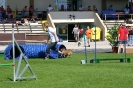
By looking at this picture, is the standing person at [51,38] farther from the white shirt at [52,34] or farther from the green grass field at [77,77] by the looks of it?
the green grass field at [77,77]

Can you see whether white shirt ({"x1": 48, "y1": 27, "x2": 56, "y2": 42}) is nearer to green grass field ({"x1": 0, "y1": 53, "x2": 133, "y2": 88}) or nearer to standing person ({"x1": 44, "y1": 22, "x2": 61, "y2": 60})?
standing person ({"x1": 44, "y1": 22, "x2": 61, "y2": 60})

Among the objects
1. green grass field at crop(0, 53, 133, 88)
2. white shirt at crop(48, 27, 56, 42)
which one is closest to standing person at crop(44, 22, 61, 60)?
white shirt at crop(48, 27, 56, 42)

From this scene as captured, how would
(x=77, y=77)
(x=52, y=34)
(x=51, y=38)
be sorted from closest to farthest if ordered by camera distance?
1. (x=77, y=77)
2. (x=52, y=34)
3. (x=51, y=38)

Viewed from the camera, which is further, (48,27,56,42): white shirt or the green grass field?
(48,27,56,42): white shirt

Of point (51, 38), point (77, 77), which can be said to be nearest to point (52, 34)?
point (51, 38)

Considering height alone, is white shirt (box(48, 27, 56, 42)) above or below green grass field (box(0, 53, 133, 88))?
above

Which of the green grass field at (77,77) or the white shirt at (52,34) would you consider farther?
the white shirt at (52,34)

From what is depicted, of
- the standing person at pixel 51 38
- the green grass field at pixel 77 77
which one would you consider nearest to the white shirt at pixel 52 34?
the standing person at pixel 51 38

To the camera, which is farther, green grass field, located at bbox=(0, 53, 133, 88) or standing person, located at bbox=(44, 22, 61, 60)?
standing person, located at bbox=(44, 22, 61, 60)

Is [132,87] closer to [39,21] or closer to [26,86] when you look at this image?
[26,86]

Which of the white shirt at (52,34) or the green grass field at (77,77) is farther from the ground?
the white shirt at (52,34)

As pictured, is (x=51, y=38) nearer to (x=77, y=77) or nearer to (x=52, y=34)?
(x=52, y=34)

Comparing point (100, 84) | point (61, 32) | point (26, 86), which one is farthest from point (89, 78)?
point (61, 32)

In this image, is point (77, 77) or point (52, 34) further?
point (52, 34)
